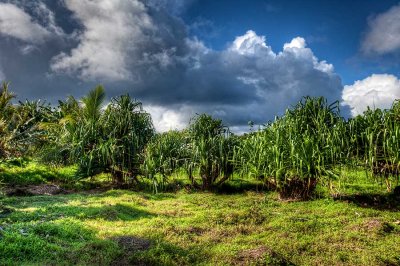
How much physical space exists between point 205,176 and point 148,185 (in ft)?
10.1

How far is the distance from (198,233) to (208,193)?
20.9ft

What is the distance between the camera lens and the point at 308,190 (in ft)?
41.1

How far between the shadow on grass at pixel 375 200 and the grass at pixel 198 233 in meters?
0.42

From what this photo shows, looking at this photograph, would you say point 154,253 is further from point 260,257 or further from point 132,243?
point 260,257

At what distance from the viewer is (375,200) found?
40.5ft

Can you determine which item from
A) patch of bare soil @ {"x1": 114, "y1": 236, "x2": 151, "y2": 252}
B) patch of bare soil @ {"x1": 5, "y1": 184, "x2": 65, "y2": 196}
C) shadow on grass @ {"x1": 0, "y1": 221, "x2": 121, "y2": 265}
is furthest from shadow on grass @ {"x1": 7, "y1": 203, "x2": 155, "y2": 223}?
patch of bare soil @ {"x1": 5, "y1": 184, "x2": 65, "y2": 196}

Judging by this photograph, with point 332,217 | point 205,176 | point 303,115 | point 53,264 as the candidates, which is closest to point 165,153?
point 205,176

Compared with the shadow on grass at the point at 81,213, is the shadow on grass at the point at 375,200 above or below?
above

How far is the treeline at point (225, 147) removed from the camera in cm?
1162

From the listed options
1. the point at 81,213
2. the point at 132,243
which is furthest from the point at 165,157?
the point at 132,243

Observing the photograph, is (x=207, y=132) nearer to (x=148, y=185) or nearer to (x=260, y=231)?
(x=148, y=185)

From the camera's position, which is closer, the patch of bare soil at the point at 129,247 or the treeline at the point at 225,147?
the patch of bare soil at the point at 129,247

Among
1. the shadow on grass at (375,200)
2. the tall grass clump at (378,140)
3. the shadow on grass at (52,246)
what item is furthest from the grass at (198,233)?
the tall grass clump at (378,140)

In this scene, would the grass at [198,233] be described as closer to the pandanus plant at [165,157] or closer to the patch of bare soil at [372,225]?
the patch of bare soil at [372,225]
